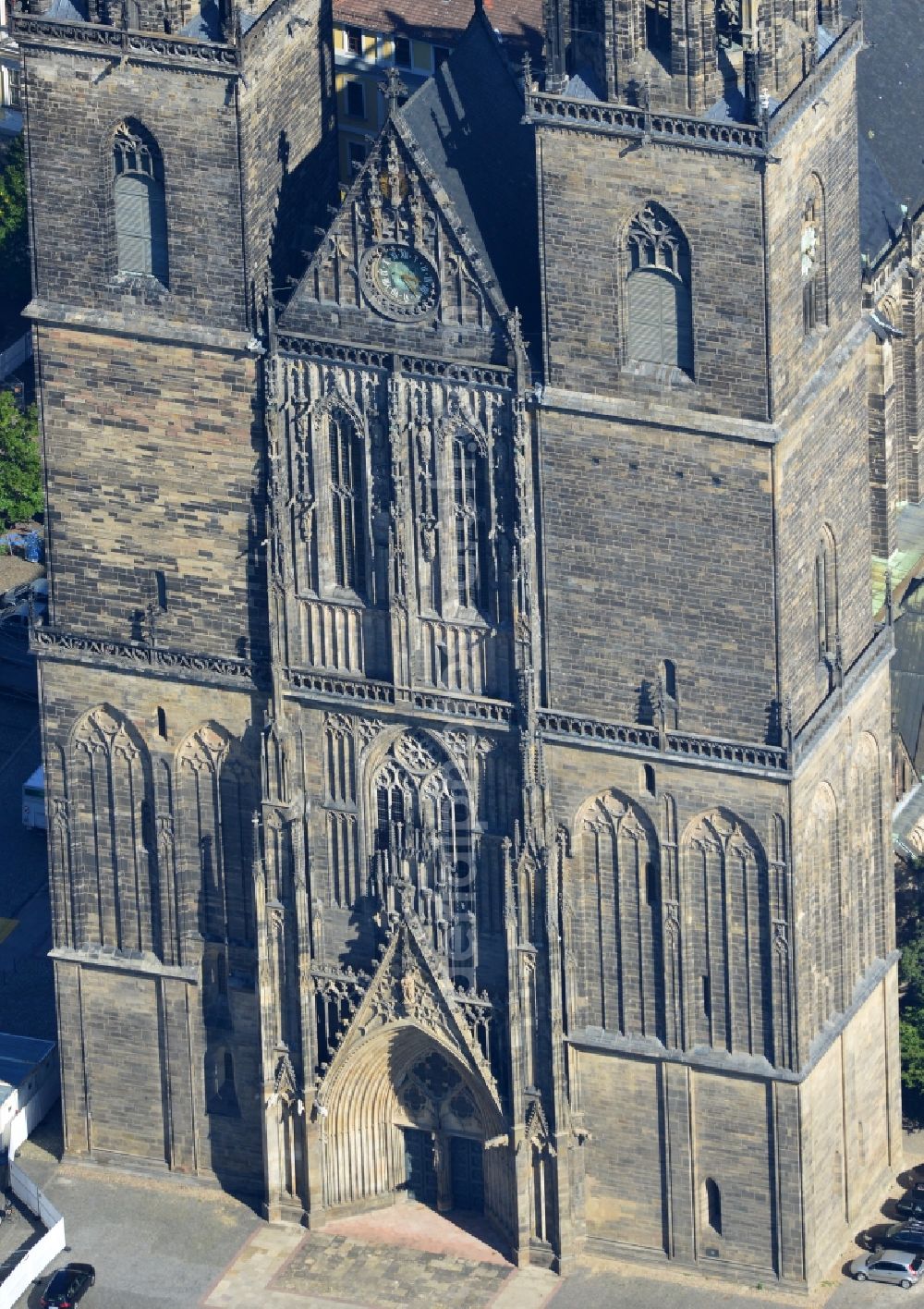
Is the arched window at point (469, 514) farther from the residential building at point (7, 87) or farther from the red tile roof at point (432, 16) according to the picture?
the residential building at point (7, 87)

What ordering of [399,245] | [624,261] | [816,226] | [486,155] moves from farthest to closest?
[486,155] < [399,245] < [816,226] < [624,261]

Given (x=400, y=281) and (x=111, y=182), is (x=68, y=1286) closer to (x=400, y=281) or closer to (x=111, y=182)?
(x=400, y=281)

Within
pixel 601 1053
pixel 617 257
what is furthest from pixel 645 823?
pixel 617 257

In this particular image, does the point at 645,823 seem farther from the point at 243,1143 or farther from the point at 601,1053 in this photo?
the point at 243,1143

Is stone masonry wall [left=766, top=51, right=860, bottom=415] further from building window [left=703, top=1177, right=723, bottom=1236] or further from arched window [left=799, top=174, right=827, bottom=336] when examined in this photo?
building window [left=703, top=1177, right=723, bottom=1236]

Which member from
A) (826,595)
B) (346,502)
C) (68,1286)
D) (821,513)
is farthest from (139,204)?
(68,1286)

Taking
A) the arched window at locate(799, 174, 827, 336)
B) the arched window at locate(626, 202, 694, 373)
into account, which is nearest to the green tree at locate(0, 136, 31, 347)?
the arched window at locate(626, 202, 694, 373)
